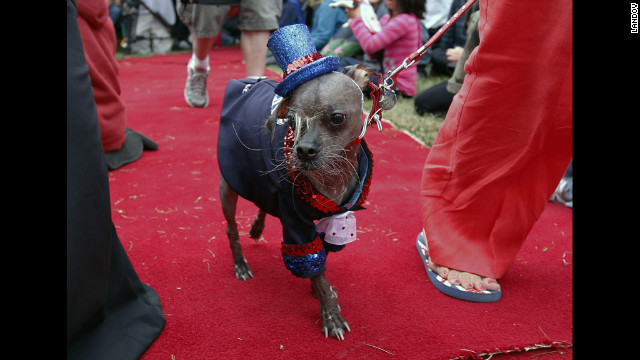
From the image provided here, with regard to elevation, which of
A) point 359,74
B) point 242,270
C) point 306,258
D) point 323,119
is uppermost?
point 359,74

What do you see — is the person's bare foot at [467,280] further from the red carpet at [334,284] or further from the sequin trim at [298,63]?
the sequin trim at [298,63]

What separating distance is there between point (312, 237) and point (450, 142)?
86 centimetres

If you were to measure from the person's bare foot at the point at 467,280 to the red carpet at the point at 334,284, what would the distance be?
8 centimetres

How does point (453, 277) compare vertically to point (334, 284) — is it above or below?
above

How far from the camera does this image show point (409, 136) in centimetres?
456

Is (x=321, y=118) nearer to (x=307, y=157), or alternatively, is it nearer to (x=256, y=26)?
(x=307, y=157)

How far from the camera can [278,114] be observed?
174cm

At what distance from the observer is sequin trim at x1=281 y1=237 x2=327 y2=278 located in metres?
1.78

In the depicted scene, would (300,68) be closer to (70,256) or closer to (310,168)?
(310,168)

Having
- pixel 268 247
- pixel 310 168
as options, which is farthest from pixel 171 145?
pixel 310 168

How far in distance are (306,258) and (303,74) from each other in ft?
2.14

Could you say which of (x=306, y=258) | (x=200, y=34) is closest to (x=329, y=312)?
(x=306, y=258)

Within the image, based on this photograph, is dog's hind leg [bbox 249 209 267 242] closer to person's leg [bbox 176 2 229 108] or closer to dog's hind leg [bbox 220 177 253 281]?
dog's hind leg [bbox 220 177 253 281]

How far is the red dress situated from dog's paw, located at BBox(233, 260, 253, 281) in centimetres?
85
